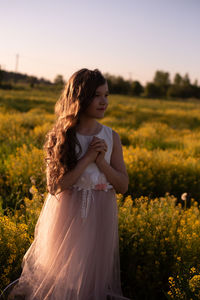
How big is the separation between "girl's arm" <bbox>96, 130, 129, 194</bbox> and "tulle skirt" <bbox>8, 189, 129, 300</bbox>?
0.11 metres

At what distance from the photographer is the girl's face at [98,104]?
1.78m

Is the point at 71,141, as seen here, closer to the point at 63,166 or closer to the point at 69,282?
the point at 63,166

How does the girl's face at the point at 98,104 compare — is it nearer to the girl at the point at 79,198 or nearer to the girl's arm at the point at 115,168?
the girl at the point at 79,198

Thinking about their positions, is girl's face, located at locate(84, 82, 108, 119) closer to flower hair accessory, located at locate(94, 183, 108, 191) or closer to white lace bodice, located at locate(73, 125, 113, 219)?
white lace bodice, located at locate(73, 125, 113, 219)

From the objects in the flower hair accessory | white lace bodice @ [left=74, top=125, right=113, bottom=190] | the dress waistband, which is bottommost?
the dress waistband

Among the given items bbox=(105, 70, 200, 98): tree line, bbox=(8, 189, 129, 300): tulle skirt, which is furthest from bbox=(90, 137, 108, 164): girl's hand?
bbox=(105, 70, 200, 98): tree line

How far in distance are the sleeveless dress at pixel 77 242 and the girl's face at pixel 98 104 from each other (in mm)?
155

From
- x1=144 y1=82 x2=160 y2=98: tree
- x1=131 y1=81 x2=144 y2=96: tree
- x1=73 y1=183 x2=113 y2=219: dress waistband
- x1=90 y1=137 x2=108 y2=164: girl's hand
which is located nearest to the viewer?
x1=90 y1=137 x2=108 y2=164: girl's hand

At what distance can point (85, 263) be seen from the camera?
1850mm

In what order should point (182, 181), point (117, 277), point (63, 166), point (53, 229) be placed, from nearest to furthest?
1. point (63, 166)
2. point (53, 229)
3. point (117, 277)
4. point (182, 181)

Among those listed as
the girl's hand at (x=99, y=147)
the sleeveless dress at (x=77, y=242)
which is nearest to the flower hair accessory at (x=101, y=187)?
the sleeveless dress at (x=77, y=242)

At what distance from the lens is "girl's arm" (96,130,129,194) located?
1.78 metres

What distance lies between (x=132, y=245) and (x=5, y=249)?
1.14 metres

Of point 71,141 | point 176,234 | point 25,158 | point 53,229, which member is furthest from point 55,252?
point 25,158
